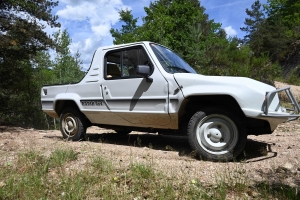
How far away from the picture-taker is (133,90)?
15.0 ft

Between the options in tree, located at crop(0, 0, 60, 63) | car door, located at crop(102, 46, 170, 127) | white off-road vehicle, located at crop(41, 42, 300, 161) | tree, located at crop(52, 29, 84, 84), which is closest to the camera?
white off-road vehicle, located at crop(41, 42, 300, 161)

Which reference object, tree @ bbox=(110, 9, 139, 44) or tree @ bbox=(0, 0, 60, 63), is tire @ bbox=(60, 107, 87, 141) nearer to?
tree @ bbox=(0, 0, 60, 63)

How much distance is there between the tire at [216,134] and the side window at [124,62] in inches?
57.0

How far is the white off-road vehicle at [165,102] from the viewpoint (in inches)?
Answer: 143

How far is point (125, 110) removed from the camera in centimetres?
473

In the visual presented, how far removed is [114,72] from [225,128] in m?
2.48

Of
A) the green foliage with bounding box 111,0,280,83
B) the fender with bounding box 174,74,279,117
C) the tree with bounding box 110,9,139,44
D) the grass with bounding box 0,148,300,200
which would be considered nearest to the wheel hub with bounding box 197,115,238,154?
the fender with bounding box 174,74,279,117

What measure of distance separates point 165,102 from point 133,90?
27.1 inches

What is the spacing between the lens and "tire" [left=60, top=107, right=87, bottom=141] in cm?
556

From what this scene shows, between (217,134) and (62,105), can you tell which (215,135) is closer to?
(217,134)

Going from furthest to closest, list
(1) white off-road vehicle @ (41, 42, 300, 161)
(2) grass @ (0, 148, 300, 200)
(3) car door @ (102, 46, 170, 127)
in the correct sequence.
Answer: (3) car door @ (102, 46, 170, 127)
(1) white off-road vehicle @ (41, 42, 300, 161)
(2) grass @ (0, 148, 300, 200)

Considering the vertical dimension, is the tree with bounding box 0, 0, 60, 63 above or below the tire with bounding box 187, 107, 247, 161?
above

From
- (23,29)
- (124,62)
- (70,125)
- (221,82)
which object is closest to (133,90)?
(124,62)

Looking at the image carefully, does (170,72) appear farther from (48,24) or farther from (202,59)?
(202,59)
